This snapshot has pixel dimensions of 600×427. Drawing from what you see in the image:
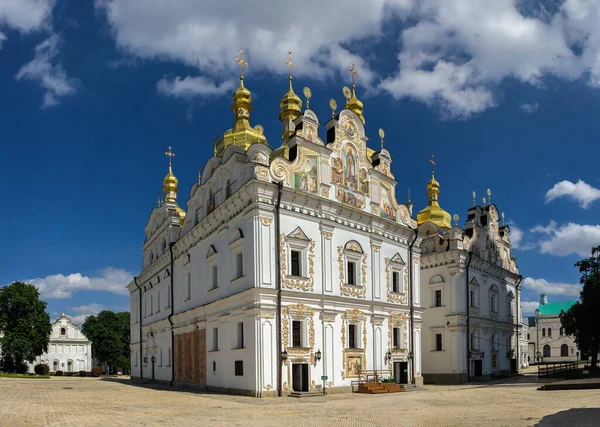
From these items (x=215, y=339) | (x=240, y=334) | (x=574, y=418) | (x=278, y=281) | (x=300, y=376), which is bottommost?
(x=300, y=376)

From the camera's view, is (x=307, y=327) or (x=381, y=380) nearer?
(x=307, y=327)

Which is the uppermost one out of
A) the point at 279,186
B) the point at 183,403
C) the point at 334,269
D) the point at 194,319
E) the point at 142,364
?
the point at 279,186

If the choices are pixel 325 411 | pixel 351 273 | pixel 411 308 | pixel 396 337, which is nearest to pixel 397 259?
Result: pixel 411 308

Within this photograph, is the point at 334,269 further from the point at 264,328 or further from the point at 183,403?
the point at 183,403

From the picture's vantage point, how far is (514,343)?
45.7 meters

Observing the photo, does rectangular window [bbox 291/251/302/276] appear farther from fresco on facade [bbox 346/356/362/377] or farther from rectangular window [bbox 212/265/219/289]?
rectangular window [bbox 212/265/219/289]

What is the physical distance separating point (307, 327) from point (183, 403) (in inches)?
265

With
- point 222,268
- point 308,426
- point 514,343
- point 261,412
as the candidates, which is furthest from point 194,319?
point 514,343

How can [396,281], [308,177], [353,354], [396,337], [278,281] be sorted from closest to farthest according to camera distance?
[278,281]
[308,177]
[353,354]
[396,337]
[396,281]

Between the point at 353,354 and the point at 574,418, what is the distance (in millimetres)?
13158

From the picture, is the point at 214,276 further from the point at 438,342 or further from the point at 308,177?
the point at 438,342

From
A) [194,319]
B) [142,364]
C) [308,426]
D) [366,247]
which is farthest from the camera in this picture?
[142,364]

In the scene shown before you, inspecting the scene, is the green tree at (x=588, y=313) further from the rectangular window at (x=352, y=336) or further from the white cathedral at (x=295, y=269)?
the rectangular window at (x=352, y=336)

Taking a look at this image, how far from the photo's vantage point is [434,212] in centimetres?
4269
